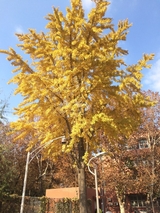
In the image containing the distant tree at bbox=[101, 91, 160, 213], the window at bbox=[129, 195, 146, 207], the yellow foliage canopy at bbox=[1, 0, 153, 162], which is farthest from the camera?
the window at bbox=[129, 195, 146, 207]

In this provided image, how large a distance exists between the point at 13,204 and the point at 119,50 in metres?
13.7

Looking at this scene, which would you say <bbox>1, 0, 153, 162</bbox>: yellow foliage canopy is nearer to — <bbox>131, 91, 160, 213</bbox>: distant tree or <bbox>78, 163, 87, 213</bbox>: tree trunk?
<bbox>78, 163, 87, 213</bbox>: tree trunk

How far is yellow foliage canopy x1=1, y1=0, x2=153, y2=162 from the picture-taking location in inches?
358

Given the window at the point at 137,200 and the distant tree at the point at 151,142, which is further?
the window at the point at 137,200

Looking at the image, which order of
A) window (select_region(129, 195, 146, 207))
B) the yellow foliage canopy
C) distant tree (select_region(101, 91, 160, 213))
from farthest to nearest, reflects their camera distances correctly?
window (select_region(129, 195, 146, 207)) < distant tree (select_region(101, 91, 160, 213)) < the yellow foliage canopy

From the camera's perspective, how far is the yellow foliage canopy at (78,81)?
29.8 ft

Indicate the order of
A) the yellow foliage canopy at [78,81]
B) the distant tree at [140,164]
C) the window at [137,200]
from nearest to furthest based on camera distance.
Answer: the yellow foliage canopy at [78,81] → the distant tree at [140,164] → the window at [137,200]

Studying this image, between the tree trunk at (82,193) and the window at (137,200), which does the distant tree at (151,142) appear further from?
the tree trunk at (82,193)

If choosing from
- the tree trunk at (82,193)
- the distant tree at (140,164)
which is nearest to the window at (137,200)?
the distant tree at (140,164)

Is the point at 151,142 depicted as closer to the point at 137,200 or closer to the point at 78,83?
the point at 137,200

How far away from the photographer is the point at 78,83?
10078 millimetres

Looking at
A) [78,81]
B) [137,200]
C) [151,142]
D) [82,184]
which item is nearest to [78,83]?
[78,81]

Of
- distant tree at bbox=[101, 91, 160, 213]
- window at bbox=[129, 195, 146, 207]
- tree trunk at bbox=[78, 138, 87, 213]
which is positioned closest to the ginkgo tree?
tree trunk at bbox=[78, 138, 87, 213]

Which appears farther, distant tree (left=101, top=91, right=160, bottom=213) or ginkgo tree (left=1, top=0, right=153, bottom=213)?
distant tree (left=101, top=91, right=160, bottom=213)
